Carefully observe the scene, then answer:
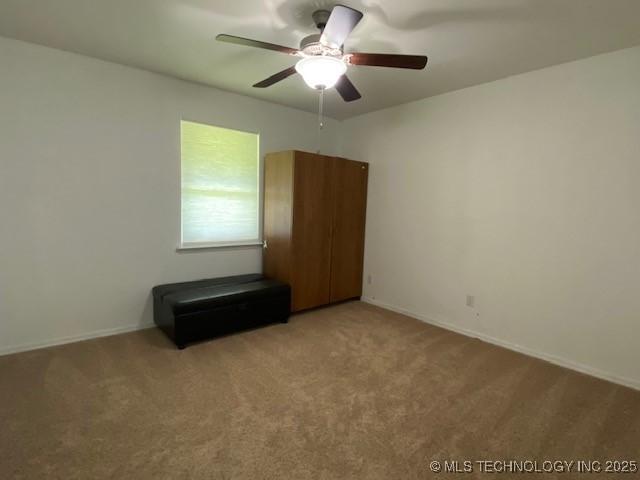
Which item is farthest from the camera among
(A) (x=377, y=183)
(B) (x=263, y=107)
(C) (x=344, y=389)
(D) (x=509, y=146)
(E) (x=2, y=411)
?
(A) (x=377, y=183)

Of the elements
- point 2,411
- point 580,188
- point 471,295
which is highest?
point 580,188

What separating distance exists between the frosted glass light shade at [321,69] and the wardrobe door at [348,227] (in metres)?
1.82

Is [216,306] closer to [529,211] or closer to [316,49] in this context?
[316,49]

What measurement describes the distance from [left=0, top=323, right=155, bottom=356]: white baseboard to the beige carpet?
0.08 meters

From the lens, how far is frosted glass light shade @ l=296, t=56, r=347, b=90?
77.5 inches

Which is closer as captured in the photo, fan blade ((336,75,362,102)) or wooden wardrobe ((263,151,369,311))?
fan blade ((336,75,362,102))

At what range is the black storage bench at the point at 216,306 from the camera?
285 cm

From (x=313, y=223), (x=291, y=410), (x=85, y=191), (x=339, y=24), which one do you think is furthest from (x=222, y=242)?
(x=339, y=24)

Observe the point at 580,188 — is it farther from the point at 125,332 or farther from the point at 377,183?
Answer: the point at 125,332

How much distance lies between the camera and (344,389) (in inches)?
91.1

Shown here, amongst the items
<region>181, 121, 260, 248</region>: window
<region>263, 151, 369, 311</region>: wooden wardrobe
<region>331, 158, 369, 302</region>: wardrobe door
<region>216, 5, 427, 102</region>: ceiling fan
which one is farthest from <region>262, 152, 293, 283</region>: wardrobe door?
<region>216, 5, 427, 102</region>: ceiling fan

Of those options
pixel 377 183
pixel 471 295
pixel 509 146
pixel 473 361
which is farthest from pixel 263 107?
pixel 473 361

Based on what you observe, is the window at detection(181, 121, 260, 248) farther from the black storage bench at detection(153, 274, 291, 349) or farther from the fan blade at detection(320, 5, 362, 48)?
the fan blade at detection(320, 5, 362, 48)

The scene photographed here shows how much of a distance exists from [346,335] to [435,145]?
225cm
